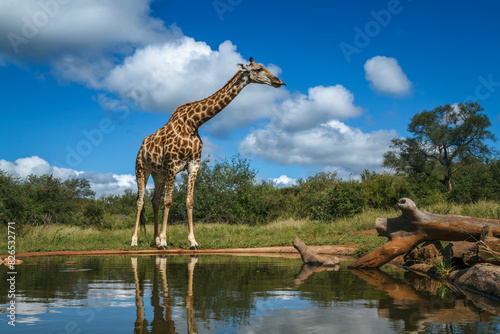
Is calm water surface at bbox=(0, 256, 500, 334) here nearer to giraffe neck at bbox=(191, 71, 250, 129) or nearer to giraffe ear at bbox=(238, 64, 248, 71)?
giraffe neck at bbox=(191, 71, 250, 129)

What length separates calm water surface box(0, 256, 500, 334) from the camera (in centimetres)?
404

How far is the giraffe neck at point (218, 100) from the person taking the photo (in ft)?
46.6

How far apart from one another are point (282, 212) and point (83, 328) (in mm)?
22058

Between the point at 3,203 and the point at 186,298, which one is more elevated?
the point at 3,203

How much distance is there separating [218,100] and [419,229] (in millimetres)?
8064

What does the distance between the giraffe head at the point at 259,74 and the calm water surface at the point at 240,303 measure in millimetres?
7072

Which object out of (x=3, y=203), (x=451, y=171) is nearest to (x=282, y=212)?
(x=3, y=203)

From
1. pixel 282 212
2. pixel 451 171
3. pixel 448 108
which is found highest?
pixel 448 108

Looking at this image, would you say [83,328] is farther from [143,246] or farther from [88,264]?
[143,246]

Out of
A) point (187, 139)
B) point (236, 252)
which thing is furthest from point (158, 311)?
point (187, 139)

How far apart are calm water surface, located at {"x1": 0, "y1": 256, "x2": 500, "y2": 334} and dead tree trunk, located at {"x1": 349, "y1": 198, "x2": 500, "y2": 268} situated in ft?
2.21

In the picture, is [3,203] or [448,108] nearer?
[3,203]

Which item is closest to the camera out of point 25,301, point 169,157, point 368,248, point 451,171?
point 25,301

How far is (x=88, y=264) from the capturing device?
33.0 ft
